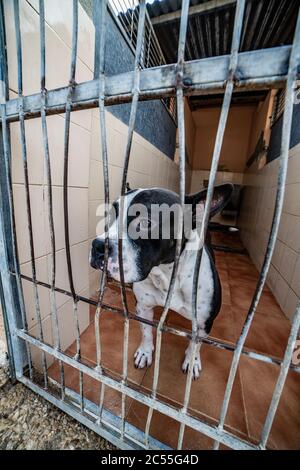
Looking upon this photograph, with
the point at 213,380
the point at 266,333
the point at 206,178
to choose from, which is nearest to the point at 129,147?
the point at 213,380

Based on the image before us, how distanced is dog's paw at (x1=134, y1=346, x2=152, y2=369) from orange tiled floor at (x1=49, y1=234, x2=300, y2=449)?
0.03 m

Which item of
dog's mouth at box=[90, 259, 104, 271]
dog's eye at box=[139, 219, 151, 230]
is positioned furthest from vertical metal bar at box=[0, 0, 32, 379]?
dog's eye at box=[139, 219, 151, 230]

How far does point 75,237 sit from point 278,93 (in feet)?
13.3

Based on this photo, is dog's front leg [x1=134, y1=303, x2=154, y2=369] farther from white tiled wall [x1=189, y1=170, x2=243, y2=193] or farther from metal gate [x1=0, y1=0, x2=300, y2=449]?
white tiled wall [x1=189, y1=170, x2=243, y2=193]

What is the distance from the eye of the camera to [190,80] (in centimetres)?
47

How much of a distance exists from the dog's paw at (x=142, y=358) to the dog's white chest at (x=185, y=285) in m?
0.34

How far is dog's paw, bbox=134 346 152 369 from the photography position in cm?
123

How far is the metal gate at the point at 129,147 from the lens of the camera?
16.7 inches

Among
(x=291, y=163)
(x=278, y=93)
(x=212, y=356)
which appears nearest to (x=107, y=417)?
(x=212, y=356)

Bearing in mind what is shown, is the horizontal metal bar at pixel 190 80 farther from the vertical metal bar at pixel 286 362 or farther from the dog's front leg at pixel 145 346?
the dog's front leg at pixel 145 346

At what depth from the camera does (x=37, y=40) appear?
0.86 metres

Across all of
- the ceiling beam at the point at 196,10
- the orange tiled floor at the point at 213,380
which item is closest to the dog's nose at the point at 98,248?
the orange tiled floor at the point at 213,380

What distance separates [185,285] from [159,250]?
26cm

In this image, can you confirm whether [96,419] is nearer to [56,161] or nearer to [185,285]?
[185,285]
